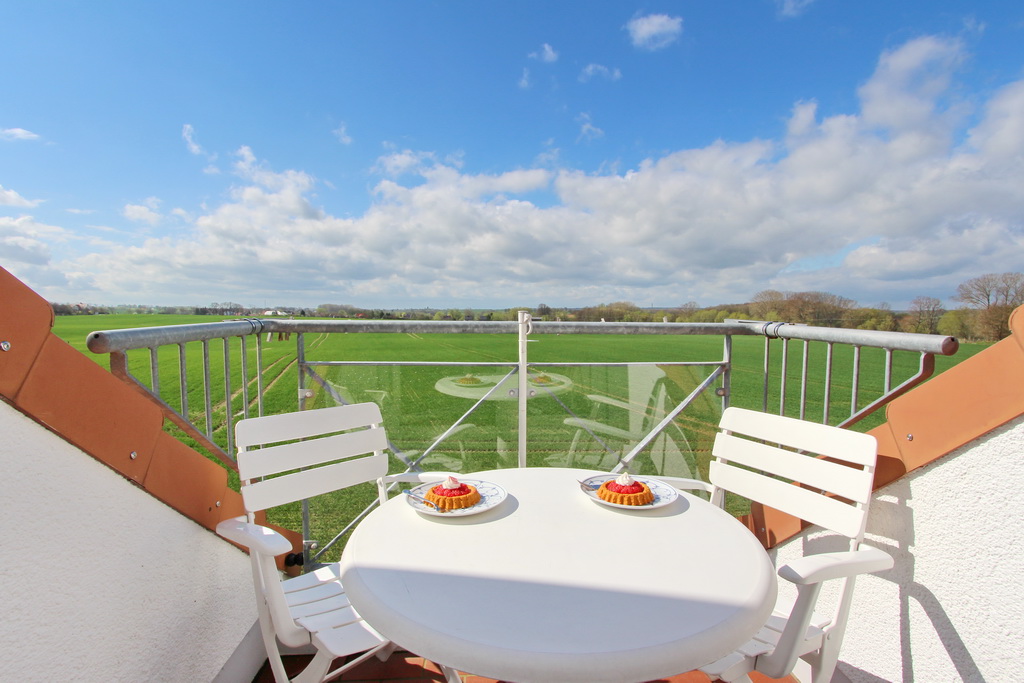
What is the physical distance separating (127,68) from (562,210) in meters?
40.6

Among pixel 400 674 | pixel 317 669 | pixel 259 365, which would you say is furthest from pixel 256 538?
pixel 259 365

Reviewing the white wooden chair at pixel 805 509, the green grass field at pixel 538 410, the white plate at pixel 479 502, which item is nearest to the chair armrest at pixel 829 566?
the white wooden chair at pixel 805 509

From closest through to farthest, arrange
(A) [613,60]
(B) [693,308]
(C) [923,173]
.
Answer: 1. (B) [693,308]
2. (A) [613,60]
3. (C) [923,173]

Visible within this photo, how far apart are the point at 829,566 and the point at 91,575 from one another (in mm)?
1695

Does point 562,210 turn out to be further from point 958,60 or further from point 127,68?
point 127,68

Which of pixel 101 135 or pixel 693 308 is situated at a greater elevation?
pixel 101 135

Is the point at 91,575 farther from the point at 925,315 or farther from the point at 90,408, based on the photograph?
the point at 925,315

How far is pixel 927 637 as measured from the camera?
4.53 feet

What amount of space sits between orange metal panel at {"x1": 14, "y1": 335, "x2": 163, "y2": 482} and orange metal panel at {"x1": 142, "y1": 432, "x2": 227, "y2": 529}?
0.05 m

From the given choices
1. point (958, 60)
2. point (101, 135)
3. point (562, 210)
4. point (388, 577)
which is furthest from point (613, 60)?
point (388, 577)

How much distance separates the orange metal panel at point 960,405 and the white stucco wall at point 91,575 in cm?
229

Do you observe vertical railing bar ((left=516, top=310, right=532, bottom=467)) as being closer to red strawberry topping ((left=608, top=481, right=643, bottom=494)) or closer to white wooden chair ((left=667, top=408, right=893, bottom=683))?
white wooden chair ((left=667, top=408, right=893, bottom=683))

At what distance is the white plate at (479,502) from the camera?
3.85 feet

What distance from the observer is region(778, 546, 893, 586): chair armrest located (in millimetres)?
900
